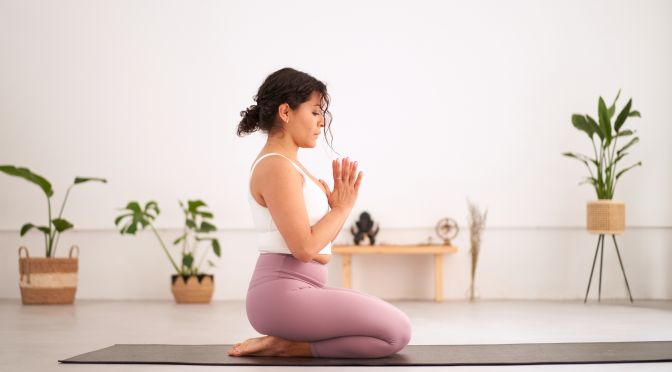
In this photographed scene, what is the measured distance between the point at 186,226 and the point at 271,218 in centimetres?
358

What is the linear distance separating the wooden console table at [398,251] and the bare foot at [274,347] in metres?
2.99

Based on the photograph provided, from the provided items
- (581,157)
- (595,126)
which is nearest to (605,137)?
(595,126)

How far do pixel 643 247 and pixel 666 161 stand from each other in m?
0.66

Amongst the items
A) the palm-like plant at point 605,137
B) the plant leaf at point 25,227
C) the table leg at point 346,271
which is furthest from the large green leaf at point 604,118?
the plant leaf at point 25,227

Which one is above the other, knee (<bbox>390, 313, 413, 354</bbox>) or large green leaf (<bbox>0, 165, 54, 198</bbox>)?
large green leaf (<bbox>0, 165, 54, 198</bbox>)

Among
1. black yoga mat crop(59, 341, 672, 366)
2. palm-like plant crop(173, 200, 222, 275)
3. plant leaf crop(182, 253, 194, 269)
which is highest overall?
palm-like plant crop(173, 200, 222, 275)

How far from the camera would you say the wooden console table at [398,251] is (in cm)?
608

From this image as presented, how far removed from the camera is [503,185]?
21.2 feet

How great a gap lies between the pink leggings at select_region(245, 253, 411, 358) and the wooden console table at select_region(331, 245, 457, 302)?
3.06 meters

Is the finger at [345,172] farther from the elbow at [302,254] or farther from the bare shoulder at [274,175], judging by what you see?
the elbow at [302,254]

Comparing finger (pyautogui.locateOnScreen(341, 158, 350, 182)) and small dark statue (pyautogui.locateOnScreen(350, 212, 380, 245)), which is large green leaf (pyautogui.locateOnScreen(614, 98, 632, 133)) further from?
finger (pyautogui.locateOnScreen(341, 158, 350, 182))

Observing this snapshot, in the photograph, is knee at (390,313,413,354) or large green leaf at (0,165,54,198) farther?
large green leaf at (0,165,54,198)

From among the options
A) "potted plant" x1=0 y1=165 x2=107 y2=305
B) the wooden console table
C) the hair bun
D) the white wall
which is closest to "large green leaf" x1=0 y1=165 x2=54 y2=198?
"potted plant" x1=0 y1=165 x2=107 y2=305

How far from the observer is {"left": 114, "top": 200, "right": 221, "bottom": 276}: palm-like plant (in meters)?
6.02
